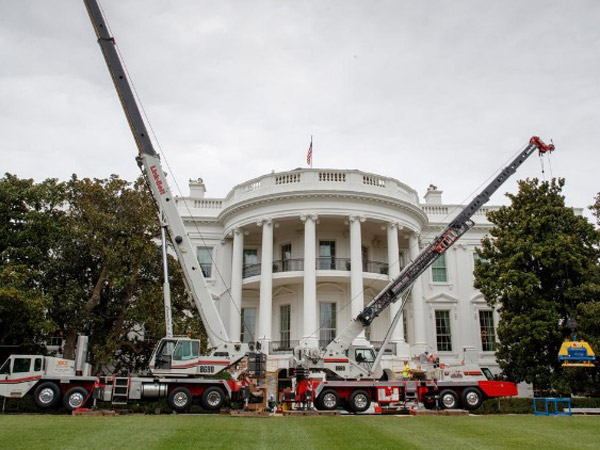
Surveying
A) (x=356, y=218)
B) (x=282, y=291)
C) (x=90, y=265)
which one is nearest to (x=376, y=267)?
(x=356, y=218)

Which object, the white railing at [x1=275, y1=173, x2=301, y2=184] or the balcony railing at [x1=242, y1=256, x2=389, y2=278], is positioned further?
the balcony railing at [x1=242, y1=256, x2=389, y2=278]

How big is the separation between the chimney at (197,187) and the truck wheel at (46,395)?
65.6ft

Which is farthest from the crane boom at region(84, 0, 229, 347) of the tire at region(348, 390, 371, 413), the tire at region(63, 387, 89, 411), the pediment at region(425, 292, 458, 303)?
the pediment at region(425, 292, 458, 303)

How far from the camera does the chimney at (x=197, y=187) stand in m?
37.2

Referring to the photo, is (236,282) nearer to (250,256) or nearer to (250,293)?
(250,293)

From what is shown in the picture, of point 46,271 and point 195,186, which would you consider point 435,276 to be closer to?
point 195,186

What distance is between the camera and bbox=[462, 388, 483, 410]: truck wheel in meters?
20.2

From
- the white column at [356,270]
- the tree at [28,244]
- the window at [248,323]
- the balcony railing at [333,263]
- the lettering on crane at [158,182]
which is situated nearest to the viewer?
the lettering on crane at [158,182]

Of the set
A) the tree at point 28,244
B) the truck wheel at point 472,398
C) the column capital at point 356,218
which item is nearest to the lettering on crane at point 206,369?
the tree at point 28,244

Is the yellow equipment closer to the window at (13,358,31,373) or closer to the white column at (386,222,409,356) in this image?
the white column at (386,222,409,356)

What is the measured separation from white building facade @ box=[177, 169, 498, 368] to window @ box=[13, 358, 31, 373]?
441 inches

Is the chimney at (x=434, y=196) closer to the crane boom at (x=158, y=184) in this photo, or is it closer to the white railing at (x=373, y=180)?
the white railing at (x=373, y=180)

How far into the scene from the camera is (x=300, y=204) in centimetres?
3003

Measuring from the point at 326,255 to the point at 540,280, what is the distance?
1191 centimetres
